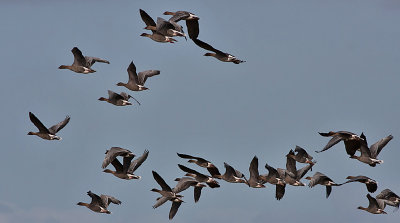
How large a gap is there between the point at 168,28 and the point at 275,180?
29.3 feet

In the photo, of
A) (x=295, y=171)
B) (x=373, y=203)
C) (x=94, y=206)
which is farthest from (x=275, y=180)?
(x=94, y=206)

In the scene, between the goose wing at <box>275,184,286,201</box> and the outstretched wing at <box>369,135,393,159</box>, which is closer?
the outstretched wing at <box>369,135,393,159</box>

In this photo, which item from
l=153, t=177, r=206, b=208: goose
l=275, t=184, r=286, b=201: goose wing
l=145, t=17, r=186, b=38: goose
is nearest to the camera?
l=145, t=17, r=186, b=38: goose

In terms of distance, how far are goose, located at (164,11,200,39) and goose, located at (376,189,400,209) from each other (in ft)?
35.6

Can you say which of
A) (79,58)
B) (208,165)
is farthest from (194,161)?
(79,58)

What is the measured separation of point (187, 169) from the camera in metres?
48.8

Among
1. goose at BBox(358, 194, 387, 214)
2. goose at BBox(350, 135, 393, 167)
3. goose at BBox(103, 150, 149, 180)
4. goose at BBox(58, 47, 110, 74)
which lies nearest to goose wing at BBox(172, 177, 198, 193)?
goose at BBox(103, 150, 149, 180)

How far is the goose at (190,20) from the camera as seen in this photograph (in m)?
46.5

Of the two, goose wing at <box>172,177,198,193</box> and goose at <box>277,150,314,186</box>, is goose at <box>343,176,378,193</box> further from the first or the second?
goose wing at <box>172,177,198,193</box>

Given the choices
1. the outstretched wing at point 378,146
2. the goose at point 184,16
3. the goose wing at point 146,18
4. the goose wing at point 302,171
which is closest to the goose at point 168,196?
the goose wing at point 302,171

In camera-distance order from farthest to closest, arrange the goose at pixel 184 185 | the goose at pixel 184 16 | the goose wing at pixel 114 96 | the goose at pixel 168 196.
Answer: the goose wing at pixel 114 96 < the goose at pixel 168 196 < the goose at pixel 184 185 < the goose at pixel 184 16

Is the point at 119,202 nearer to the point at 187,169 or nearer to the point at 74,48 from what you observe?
the point at 187,169

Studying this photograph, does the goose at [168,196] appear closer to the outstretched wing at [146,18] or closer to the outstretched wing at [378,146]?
the outstretched wing at [146,18]

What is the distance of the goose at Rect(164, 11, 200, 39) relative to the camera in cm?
4647
